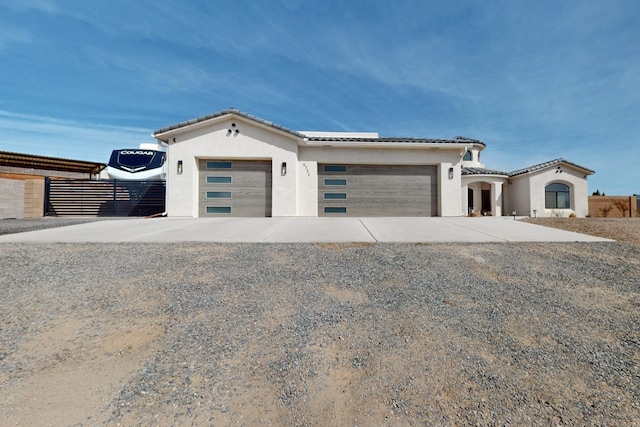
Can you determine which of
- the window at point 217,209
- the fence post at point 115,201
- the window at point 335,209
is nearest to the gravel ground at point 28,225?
the fence post at point 115,201

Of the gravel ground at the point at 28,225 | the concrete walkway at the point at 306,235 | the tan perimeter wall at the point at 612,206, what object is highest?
the tan perimeter wall at the point at 612,206

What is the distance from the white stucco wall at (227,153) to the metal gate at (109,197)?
6.51 feet

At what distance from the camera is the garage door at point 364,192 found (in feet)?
39.2

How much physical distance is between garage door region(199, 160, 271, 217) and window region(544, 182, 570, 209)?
57.0ft

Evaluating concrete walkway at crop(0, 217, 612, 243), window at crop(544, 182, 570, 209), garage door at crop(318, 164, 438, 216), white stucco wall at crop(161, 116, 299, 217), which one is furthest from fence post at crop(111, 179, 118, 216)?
window at crop(544, 182, 570, 209)

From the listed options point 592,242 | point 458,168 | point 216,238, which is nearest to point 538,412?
point 216,238

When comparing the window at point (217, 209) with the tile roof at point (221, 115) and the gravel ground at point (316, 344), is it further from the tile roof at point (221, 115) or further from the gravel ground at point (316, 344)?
the gravel ground at point (316, 344)

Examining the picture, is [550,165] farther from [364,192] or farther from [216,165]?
[216,165]

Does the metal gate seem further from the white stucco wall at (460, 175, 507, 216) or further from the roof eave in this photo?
the white stucco wall at (460, 175, 507, 216)

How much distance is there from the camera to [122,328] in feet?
8.29

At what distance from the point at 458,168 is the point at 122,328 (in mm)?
13213

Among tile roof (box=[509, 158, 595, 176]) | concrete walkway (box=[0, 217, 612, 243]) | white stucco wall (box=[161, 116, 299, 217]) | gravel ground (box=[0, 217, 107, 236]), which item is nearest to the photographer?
concrete walkway (box=[0, 217, 612, 243])

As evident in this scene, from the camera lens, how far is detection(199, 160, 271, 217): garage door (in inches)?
452

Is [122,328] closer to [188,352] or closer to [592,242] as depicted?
[188,352]
